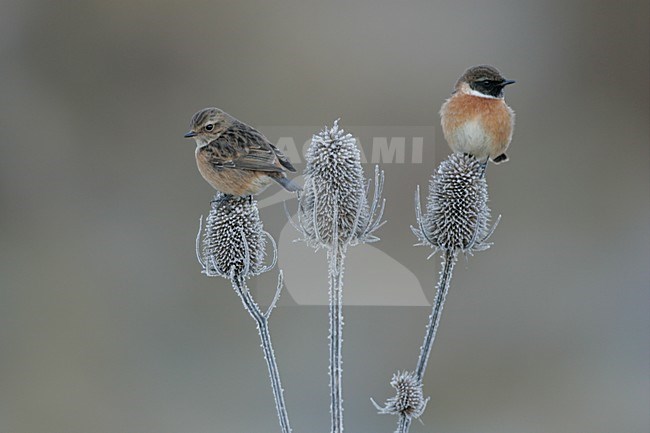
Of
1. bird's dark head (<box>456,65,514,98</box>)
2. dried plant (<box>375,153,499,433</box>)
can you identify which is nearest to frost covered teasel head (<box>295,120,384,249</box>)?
dried plant (<box>375,153,499,433</box>)

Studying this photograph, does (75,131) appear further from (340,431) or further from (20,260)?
(340,431)

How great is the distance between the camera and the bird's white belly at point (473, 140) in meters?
1.34

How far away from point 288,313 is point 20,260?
44.1 inches

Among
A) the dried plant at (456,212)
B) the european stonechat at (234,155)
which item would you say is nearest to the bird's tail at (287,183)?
the european stonechat at (234,155)

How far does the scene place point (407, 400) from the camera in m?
1.01

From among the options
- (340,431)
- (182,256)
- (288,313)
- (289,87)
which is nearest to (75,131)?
(182,256)

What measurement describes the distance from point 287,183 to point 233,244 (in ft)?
0.67

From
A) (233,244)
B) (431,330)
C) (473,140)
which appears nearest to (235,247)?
(233,244)

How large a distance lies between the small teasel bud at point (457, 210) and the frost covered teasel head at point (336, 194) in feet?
0.34

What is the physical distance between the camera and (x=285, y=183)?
4.02 ft

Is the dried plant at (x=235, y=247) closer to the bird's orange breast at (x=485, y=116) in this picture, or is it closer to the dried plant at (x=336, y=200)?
the dried plant at (x=336, y=200)

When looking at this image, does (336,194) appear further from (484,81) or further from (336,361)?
(484,81)

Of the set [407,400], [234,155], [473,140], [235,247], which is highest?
[473,140]

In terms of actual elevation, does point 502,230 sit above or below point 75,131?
below
